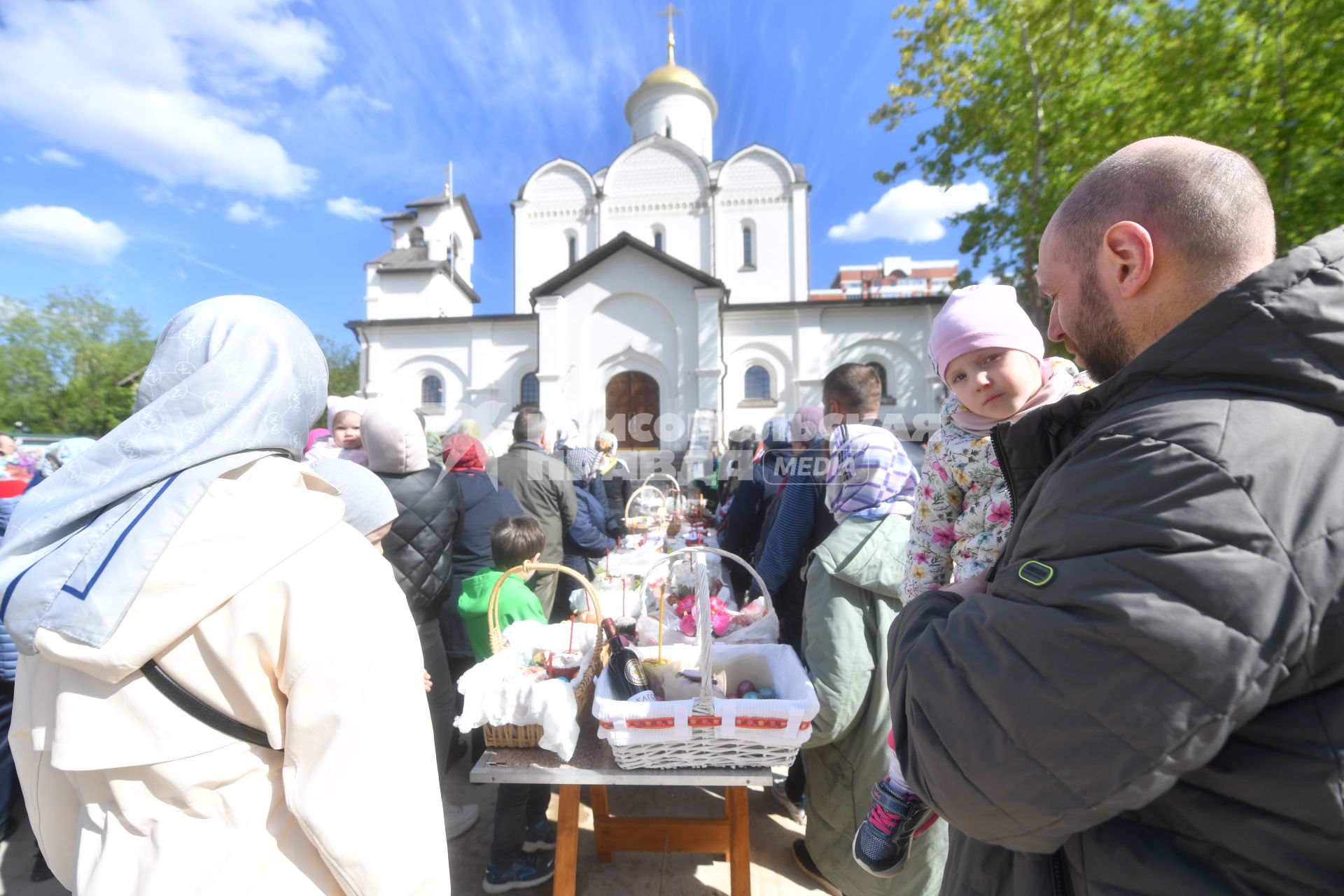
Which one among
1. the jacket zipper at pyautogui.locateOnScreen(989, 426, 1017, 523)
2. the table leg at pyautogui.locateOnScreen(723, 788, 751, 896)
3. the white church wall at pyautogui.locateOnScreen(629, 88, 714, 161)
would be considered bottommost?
the table leg at pyautogui.locateOnScreen(723, 788, 751, 896)

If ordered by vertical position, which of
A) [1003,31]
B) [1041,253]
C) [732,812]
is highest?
[1003,31]

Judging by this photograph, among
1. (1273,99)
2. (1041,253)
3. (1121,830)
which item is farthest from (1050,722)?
(1273,99)

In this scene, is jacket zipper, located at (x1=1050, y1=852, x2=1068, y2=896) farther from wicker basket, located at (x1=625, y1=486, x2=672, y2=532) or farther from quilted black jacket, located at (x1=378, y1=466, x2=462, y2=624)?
wicker basket, located at (x1=625, y1=486, x2=672, y2=532)

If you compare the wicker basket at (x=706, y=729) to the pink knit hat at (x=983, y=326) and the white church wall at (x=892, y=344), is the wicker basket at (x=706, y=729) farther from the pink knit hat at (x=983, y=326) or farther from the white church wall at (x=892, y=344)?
the white church wall at (x=892, y=344)

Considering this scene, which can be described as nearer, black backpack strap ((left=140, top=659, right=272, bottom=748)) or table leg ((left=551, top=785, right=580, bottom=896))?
black backpack strap ((left=140, top=659, right=272, bottom=748))

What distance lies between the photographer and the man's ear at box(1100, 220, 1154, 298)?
3.08 ft

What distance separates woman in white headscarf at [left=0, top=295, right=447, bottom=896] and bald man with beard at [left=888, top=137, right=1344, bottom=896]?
100cm

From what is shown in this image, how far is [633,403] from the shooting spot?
21547mm

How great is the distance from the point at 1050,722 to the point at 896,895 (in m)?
2.12

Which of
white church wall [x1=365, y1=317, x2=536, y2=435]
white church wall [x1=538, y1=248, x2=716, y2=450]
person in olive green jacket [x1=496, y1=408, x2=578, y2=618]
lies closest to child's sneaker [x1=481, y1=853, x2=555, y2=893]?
person in olive green jacket [x1=496, y1=408, x2=578, y2=618]

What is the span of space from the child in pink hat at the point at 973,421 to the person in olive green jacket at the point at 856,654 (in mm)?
399

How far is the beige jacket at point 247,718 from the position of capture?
3.40 ft

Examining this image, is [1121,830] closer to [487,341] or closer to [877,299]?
[877,299]

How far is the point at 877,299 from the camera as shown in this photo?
21312mm
